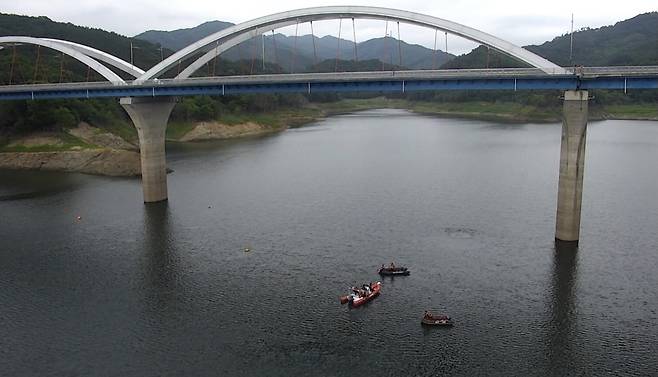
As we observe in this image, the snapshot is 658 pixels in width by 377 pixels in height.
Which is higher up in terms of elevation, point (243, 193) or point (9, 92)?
point (9, 92)

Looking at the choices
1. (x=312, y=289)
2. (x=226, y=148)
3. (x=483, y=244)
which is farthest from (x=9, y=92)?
(x=483, y=244)

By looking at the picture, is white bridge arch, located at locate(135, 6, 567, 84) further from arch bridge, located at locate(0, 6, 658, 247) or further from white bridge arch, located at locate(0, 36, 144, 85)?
white bridge arch, located at locate(0, 36, 144, 85)

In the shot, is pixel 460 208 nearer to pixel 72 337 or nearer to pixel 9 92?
pixel 72 337

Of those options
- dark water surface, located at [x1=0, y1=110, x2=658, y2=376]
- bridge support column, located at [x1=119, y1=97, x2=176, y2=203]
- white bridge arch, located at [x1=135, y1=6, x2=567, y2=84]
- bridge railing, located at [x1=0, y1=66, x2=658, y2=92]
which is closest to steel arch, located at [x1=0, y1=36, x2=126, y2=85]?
bridge railing, located at [x1=0, y1=66, x2=658, y2=92]

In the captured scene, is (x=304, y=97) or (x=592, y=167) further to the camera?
(x=304, y=97)

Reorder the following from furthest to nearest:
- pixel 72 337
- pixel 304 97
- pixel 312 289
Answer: pixel 304 97
pixel 312 289
pixel 72 337

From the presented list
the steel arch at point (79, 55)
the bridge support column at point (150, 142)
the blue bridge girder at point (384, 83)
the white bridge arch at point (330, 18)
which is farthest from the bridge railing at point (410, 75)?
the bridge support column at point (150, 142)

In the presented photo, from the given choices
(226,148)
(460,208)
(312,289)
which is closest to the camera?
(312,289)
